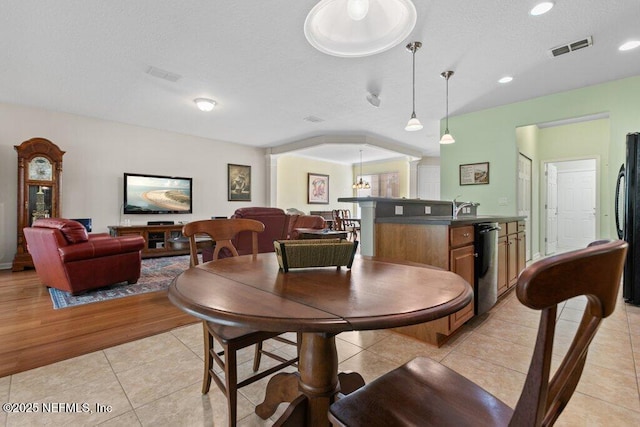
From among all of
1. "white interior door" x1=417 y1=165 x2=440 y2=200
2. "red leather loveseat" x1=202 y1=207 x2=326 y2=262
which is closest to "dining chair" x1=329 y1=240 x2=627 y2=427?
"red leather loveseat" x1=202 y1=207 x2=326 y2=262

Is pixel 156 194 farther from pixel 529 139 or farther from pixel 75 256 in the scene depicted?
pixel 529 139

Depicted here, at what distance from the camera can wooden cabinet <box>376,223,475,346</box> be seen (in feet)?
7.03

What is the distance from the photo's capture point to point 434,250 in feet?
7.29

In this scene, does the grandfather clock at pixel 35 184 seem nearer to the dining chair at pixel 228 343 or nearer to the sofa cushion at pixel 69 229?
the sofa cushion at pixel 69 229

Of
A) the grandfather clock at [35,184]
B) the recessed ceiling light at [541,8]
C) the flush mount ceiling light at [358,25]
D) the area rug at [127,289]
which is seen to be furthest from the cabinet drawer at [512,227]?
the grandfather clock at [35,184]

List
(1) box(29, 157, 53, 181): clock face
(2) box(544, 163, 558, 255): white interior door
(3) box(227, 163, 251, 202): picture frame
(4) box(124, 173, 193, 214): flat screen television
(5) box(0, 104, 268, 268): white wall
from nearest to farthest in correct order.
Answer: (1) box(29, 157, 53, 181): clock face
(5) box(0, 104, 268, 268): white wall
(4) box(124, 173, 193, 214): flat screen television
(2) box(544, 163, 558, 255): white interior door
(3) box(227, 163, 251, 202): picture frame

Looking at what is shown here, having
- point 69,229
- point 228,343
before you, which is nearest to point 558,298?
point 228,343

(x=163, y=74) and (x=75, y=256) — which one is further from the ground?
(x=163, y=74)

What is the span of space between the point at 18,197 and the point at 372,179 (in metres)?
8.30

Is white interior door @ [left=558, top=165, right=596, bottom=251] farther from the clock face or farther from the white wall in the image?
the clock face

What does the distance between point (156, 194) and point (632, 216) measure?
7.09 m

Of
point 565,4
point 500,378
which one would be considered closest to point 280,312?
point 500,378

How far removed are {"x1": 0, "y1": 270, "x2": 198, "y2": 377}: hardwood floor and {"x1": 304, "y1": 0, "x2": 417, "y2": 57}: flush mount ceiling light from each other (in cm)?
285

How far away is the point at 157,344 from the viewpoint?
6.98 ft
